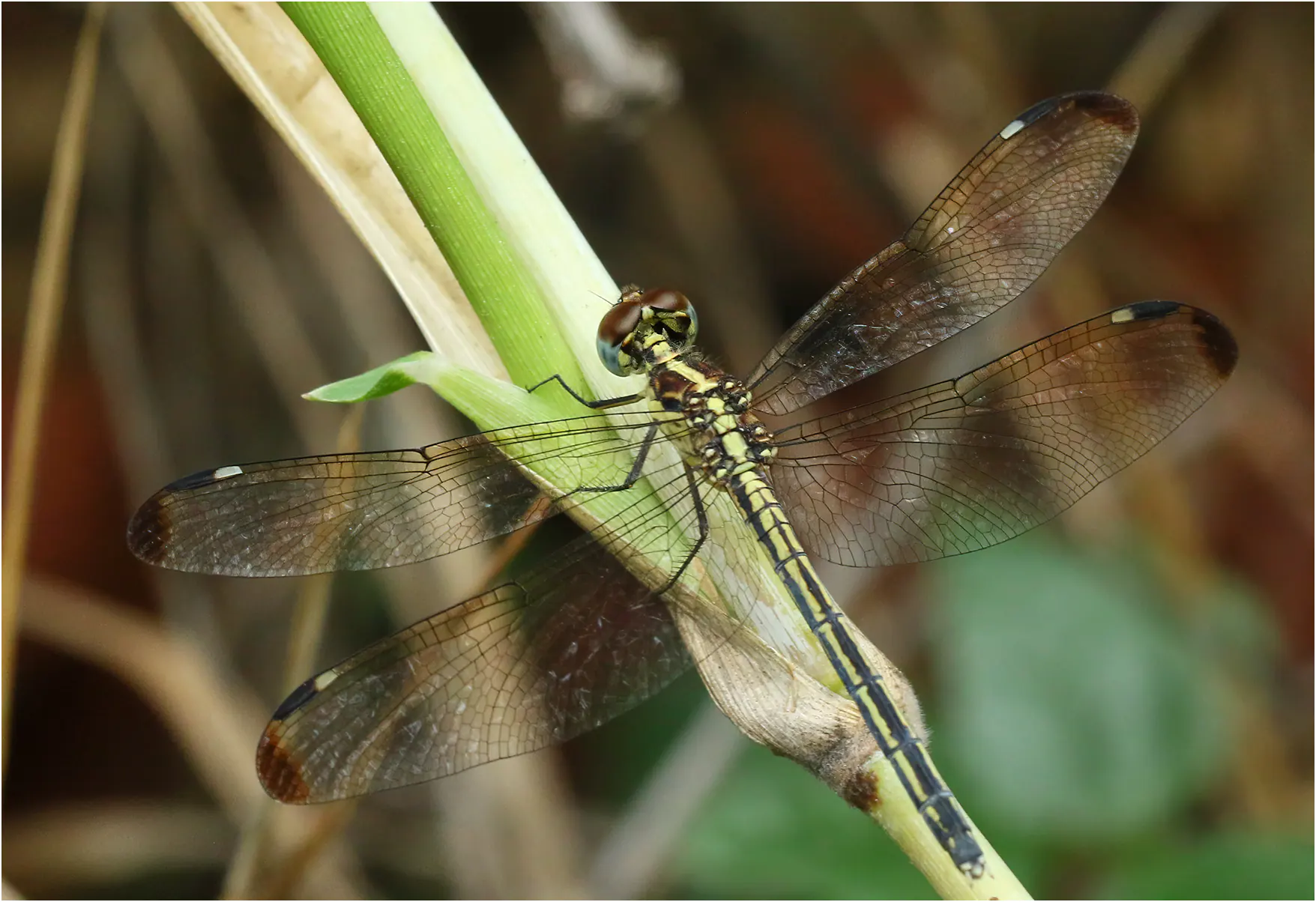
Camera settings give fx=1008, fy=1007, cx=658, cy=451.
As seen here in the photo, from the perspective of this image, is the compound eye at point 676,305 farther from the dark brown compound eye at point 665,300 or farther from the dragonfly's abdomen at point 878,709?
the dragonfly's abdomen at point 878,709

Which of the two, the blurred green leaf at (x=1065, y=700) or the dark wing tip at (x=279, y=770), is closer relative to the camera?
the dark wing tip at (x=279, y=770)

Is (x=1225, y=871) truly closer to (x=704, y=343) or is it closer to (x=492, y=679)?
(x=492, y=679)

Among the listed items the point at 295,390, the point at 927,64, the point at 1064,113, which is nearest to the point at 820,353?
the point at 1064,113

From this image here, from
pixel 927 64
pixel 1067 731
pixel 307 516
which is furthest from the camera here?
pixel 927 64

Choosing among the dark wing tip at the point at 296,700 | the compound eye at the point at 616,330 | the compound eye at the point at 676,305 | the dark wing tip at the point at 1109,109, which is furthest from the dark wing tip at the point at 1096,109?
the dark wing tip at the point at 296,700

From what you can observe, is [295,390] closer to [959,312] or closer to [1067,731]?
[959,312]

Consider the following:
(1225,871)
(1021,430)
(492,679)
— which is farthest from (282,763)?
(1225,871)
